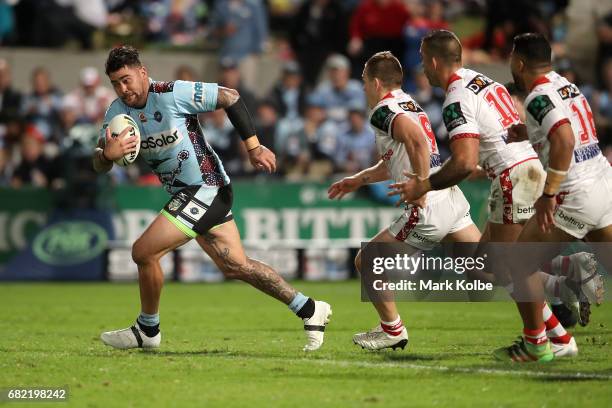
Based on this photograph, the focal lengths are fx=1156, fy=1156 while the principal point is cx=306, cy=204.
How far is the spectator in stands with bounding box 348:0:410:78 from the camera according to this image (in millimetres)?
21641

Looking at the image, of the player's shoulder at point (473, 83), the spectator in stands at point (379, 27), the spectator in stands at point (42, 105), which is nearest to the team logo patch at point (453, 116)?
the player's shoulder at point (473, 83)

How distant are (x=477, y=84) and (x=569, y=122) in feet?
3.67

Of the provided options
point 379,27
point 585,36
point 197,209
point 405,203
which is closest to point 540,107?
point 405,203

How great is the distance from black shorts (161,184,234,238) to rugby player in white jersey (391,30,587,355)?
184 cm

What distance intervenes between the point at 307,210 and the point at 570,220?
1062cm

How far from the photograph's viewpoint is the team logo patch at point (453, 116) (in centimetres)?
866

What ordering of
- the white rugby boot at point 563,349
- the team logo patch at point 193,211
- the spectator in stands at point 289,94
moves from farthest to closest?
the spectator in stands at point 289,94 → the team logo patch at point 193,211 → the white rugby boot at point 563,349

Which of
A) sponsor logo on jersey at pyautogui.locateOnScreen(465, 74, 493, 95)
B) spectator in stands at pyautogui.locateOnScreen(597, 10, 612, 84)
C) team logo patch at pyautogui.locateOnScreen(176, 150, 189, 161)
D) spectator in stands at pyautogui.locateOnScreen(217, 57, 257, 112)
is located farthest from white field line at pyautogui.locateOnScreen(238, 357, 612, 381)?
spectator in stands at pyautogui.locateOnScreen(597, 10, 612, 84)

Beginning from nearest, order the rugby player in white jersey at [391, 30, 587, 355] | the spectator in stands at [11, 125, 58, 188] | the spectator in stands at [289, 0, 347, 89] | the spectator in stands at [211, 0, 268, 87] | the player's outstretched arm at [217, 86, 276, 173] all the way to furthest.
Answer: the rugby player in white jersey at [391, 30, 587, 355], the player's outstretched arm at [217, 86, 276, 173], the spectator in stands at [11, 125, 58, 188], the spectator in stands at [211, 0, 268, 87], the spectator in stands at [289, 0, 347, 89]

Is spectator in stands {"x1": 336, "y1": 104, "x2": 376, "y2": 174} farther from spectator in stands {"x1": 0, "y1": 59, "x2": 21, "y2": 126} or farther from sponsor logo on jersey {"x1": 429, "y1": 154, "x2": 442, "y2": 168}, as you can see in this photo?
sponsor logo on jersey {"x1": 429, "y1": 154, "x2": 442, "y2": 168}

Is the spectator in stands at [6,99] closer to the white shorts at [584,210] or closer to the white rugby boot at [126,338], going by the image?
the white rugby boot at [126,338]

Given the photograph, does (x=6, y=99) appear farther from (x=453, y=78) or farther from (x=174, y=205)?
(x=453, y=78)

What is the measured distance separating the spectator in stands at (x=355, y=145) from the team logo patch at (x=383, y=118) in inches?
403

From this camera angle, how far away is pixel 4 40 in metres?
23.1
